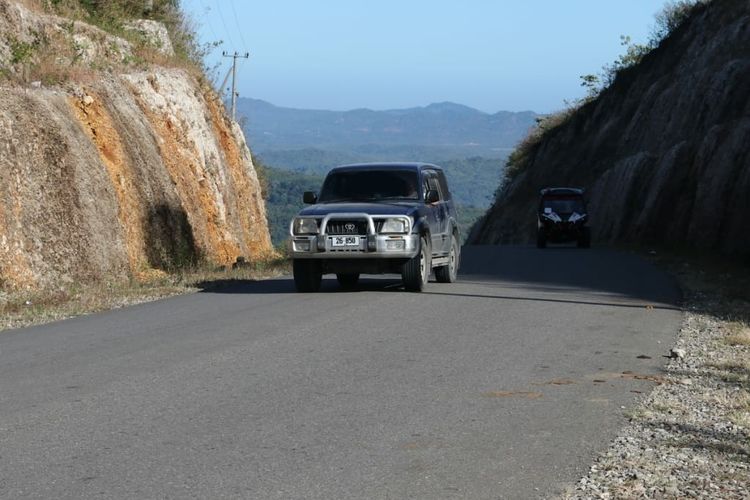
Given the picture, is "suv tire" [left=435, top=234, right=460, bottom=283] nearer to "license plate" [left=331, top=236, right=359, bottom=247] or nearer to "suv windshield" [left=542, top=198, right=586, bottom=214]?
"license plate" [left=331, top=236, right=359, bottom=247]

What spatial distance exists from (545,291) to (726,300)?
2.70 m

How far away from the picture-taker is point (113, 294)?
66.3 feet

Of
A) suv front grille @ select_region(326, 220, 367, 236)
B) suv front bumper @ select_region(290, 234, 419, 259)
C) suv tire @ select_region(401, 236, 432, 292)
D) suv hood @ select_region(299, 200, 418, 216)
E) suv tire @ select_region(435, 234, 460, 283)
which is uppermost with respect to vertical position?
suv hood @ select_region(299, 200, 418, 216)

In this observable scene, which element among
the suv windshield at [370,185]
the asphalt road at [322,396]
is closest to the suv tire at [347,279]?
the suv windshield at [370,185]

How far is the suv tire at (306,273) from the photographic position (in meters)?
20.4

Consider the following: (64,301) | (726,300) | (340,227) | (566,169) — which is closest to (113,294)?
(64,301)

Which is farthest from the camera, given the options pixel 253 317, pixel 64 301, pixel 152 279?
pixel 152 279

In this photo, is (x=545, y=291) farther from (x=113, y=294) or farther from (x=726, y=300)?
(x=113, y=294)

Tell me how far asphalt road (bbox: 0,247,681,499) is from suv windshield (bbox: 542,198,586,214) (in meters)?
27.1

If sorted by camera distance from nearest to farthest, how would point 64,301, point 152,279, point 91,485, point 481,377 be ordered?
point 91,485, point 481,377, point 64,301, point 152,279

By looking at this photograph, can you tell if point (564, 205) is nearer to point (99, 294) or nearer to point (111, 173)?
point (111, 173)

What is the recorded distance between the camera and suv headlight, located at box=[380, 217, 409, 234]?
20116mm

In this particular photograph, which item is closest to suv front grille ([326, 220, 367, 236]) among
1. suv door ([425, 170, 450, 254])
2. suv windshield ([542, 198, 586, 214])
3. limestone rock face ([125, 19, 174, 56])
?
suv door ([425, 170, 450, 254])

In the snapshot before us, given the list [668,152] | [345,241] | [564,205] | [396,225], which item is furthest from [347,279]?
[668,152]
